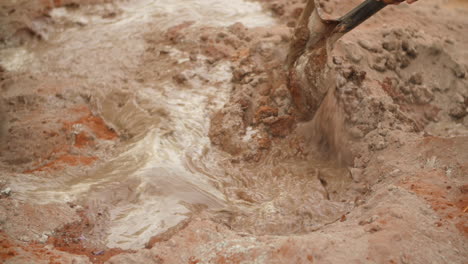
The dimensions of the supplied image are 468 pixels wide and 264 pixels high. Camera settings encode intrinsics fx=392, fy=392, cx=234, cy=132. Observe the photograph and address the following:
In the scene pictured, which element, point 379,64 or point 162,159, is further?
point 379,64

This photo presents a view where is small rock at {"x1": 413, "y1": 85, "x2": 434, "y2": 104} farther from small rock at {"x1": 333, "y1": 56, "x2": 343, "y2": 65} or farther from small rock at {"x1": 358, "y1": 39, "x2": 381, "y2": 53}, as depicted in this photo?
small rock at {"x1": 333, "y1": 56, "x2": 343, "y2": 65}

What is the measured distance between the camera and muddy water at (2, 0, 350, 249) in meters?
2.72

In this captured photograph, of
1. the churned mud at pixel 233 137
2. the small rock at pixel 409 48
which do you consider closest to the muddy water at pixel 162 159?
the churned mud at pixel 233 137

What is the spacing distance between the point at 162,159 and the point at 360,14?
2.01 metres

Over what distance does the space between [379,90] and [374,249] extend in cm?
184

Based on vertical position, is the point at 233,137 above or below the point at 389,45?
below

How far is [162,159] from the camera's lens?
131 inches

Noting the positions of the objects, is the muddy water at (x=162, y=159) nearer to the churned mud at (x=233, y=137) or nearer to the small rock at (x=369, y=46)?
the churned mud at (x=233, y=137)

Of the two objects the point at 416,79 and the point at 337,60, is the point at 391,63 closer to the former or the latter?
the point at 416,79

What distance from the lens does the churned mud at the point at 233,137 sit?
2.15m

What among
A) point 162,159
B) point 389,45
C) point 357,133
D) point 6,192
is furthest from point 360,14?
point 6,192

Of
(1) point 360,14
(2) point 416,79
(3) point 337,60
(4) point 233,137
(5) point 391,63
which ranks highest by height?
(1) point 360,14

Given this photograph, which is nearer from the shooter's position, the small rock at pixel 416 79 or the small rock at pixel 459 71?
the small rock at pixel 416 79

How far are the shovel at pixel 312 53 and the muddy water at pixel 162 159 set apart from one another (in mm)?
516
